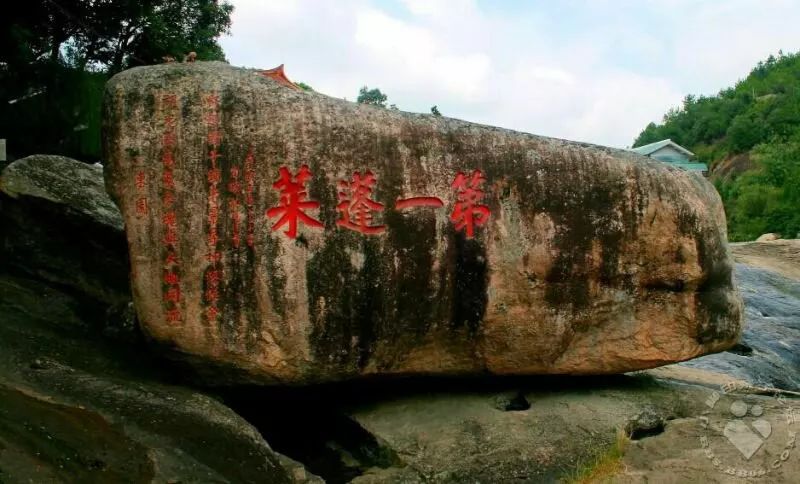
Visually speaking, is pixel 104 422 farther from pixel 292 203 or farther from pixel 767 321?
pixel 767 321

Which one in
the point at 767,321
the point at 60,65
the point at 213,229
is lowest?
the point at 767,321

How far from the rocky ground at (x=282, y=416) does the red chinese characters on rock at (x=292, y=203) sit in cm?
137

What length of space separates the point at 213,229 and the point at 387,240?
1.24 m

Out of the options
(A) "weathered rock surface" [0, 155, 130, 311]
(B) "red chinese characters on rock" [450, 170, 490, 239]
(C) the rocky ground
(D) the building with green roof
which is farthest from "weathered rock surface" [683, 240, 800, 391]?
(D) the building with green roof

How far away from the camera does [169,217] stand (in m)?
4.80

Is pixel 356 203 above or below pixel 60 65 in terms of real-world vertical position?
below

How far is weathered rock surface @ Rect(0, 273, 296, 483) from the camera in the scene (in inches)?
152

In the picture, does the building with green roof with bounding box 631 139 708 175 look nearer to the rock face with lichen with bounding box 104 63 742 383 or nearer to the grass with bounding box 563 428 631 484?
the rock face with lichen with bounding box 104 63 742 383

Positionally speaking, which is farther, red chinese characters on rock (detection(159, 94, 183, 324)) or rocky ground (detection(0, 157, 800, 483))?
red chinese characters on rock (detection(159, 94, 183, 324))

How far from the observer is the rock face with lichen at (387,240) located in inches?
191

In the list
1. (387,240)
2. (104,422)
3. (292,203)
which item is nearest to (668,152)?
(387,240)

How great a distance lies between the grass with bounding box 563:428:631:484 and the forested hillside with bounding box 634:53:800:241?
22315 mm

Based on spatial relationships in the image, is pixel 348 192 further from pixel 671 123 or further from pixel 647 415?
pixel 671 123

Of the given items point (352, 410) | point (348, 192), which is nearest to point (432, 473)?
point (352, 410)
